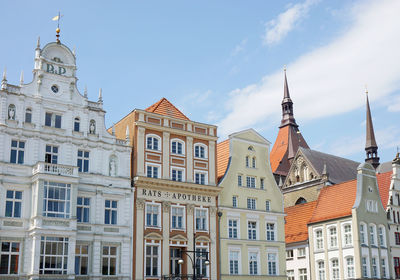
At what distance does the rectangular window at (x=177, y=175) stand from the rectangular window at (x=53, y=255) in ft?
38.5

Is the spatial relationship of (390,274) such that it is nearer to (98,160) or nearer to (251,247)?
(251,247)

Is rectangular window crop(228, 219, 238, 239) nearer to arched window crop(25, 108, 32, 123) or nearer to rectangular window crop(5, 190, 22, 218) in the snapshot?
rectangular window crop(5, 190, 22, 218)

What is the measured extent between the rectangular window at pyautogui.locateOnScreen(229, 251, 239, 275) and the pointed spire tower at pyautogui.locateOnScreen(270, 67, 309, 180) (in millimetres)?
49741

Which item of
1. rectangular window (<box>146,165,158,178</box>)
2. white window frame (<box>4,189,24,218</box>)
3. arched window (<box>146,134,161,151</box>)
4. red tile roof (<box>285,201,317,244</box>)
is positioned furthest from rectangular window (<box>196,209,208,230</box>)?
red tile roof (<box>285,201,317,244</box>)

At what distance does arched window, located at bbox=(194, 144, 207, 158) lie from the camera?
4925 centimetres

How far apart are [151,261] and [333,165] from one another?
166ft

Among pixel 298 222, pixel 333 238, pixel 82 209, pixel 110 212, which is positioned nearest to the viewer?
pixel 82 209

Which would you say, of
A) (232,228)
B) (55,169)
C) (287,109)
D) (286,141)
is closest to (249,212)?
(232,228)

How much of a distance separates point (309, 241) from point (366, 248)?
6130 millimetres

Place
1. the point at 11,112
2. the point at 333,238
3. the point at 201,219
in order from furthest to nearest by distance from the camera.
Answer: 1. the point at 333,238
2. the point at 201,219
3. the point at 11,112

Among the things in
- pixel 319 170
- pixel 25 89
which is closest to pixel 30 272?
pixel 25 89

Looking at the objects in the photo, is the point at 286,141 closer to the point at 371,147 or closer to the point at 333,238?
the point at 371,147

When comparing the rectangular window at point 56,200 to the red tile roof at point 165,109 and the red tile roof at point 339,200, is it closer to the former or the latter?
the red tile roof at point 165,109

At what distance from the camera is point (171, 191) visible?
152ft
